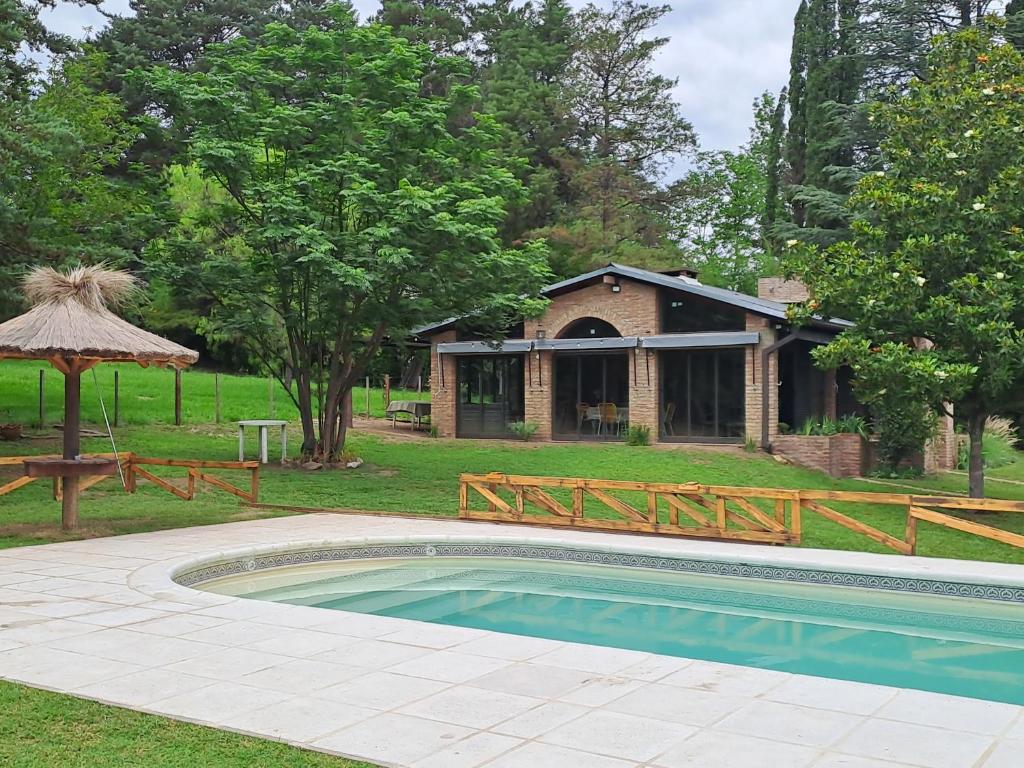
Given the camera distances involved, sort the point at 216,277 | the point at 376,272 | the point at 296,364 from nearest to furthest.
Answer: the point at 376,272
the point at 216,277
the point at 296,364

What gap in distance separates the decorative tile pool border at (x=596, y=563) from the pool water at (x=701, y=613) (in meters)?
0.08

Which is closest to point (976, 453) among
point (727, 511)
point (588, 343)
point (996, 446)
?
point (727, 511)

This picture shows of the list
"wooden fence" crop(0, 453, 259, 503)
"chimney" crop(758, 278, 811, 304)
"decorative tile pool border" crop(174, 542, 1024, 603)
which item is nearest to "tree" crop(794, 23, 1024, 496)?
"decorative tile pool border" crop(174, 542, 1024, 603)

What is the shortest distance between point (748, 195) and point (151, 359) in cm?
4049

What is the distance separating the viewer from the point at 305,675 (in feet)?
19.5

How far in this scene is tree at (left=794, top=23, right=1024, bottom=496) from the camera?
14445 millimetres

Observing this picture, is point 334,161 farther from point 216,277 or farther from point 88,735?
point 88,735

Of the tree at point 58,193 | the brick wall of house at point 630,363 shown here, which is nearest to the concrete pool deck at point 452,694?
the tree at point 58,193

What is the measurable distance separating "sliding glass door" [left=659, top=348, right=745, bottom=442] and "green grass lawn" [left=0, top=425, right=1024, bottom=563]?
61.6 inches

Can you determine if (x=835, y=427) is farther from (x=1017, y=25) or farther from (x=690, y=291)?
(x=1017, y=25)

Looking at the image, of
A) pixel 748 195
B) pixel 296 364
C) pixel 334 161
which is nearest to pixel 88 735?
pixel 334 161

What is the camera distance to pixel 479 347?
1029 inches

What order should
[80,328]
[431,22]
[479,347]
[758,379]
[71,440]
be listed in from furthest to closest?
1. [431,22]
2. [479,347]
3. [758,379]
4. [71,440]
5. [80,328]

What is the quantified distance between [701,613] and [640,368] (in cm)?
1484
